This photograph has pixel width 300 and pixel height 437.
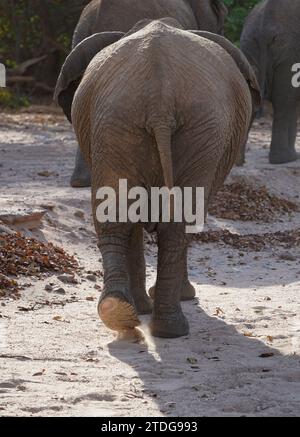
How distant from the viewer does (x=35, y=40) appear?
20.1m

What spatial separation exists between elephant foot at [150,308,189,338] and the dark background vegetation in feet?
39.9

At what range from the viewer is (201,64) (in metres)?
6.57

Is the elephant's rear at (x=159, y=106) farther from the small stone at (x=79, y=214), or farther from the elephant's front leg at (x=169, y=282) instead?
the small stone at (x=79, y=214)

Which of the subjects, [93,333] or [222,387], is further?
[93,333]

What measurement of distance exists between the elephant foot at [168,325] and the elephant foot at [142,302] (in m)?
0.62

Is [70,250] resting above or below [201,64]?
below

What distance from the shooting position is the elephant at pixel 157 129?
20.9 feet

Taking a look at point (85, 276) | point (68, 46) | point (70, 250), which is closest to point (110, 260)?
point (85, 276)

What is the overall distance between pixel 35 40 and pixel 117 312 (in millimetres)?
14202

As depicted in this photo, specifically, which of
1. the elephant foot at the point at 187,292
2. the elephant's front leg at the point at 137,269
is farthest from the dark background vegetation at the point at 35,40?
the elephant's front leg at the point at 137,269

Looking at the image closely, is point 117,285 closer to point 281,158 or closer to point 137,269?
point 137,269

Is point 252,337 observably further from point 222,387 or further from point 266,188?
point 266,188

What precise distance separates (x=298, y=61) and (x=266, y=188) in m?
2.40


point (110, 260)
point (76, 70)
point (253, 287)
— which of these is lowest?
point (253, 287)
